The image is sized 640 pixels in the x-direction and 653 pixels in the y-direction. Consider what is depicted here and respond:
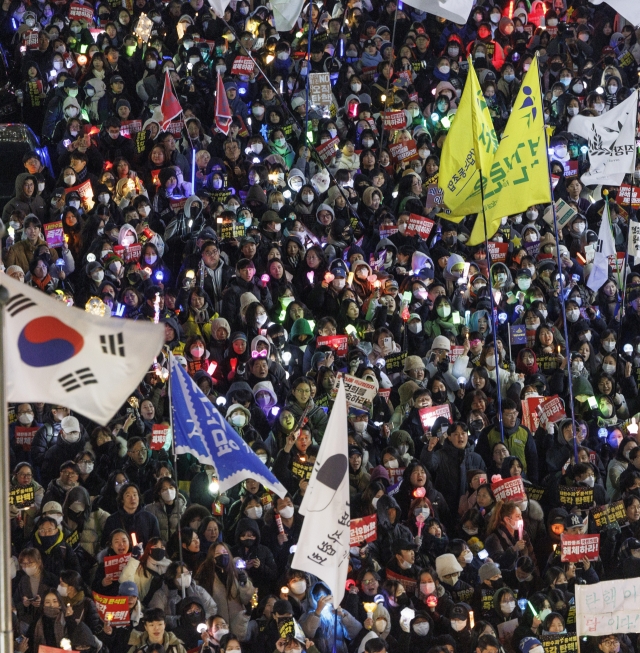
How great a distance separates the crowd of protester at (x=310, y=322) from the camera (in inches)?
448

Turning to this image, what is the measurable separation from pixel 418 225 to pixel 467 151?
172 centimetres

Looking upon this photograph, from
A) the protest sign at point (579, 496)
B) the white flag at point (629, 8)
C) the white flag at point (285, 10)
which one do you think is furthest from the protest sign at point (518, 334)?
the white flag at point (285, 10)

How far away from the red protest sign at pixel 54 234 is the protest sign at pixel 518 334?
4559mm

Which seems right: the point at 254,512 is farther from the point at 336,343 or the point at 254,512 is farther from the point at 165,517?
the point at 336,343

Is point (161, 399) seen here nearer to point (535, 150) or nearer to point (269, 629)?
point (269, 629)

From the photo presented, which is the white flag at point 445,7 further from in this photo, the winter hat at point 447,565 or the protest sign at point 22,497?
the protest sign at point 22,497

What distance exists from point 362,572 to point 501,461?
7.28 ft

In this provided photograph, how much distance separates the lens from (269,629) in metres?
11.0

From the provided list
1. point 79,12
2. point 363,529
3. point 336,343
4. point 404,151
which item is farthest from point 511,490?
point 79,12

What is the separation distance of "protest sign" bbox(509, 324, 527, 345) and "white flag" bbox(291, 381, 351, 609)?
A: 19.8 ft

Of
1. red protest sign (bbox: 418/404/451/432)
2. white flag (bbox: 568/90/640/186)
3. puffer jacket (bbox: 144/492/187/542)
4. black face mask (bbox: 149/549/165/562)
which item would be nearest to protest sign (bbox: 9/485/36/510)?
puffer jacket (bbox: 144/492/187/542)

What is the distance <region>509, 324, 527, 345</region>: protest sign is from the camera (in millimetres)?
15711

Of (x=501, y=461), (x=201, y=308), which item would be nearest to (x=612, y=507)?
(x=501, y=461)

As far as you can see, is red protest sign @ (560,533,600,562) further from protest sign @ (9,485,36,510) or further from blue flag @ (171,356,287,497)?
protest sign @ (9,485,36,510)
